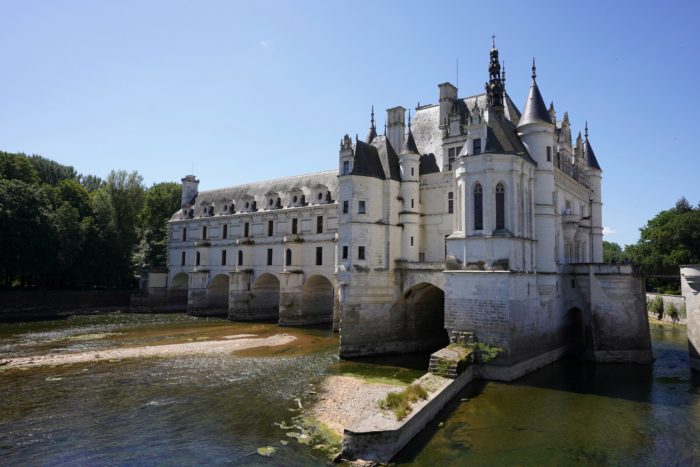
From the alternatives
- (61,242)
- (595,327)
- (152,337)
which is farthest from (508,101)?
(61,242)

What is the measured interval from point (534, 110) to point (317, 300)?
2531 centimetres

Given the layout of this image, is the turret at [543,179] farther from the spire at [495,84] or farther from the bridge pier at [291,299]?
the bridge pier at [291,299]

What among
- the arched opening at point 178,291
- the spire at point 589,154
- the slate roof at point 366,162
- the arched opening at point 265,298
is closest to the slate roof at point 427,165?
the slate roof at point 366,162

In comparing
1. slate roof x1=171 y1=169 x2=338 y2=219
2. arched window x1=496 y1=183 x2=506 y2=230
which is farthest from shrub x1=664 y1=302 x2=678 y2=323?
slate roof x1=171 y1=169 x2=338 y2=219

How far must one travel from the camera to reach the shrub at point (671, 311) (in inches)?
1673

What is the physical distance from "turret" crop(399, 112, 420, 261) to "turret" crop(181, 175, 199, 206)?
3686 cm

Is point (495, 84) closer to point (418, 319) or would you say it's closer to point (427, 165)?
point (427, 165)

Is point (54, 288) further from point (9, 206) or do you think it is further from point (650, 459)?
point (650, 459)

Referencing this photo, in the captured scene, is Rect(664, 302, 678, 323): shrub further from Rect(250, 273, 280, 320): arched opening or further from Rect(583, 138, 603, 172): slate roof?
Rect(250, 273, 280, 320): arched opening

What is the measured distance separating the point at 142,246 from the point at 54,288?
11396mm

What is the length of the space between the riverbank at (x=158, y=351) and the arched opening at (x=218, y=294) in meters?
15.8

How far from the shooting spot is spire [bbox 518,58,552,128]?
25519mm

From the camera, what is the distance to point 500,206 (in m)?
23.2

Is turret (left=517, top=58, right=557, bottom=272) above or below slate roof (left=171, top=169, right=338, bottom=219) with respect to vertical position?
below
